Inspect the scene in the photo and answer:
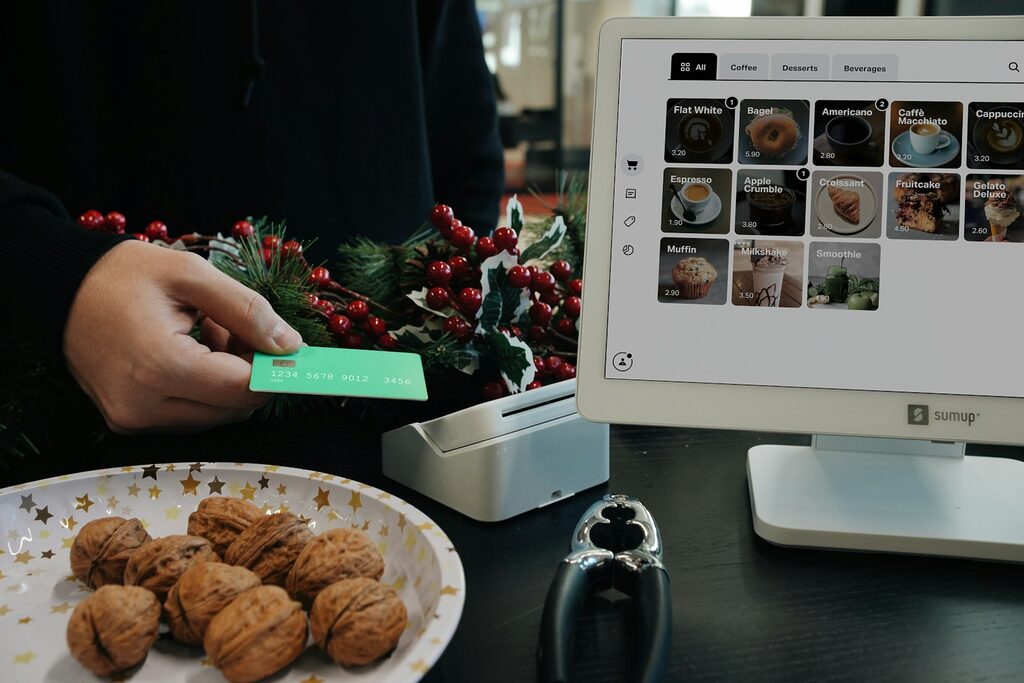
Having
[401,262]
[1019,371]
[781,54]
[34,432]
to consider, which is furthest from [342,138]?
[1019,371]

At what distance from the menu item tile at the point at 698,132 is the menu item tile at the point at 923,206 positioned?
0.13m

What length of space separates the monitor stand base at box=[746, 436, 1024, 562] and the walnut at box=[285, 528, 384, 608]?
0.30 metres

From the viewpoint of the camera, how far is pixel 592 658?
0.48 meters

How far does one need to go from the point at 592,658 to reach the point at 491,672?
60 millimetres

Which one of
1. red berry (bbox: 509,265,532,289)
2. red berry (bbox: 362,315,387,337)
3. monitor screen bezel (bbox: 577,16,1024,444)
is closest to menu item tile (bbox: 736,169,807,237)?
monitor screen bezel (bbox: 577,16,1024,444)

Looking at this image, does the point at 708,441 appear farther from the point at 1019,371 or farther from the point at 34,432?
the point at 34,432

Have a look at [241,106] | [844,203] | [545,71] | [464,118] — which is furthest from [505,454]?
[545,71]

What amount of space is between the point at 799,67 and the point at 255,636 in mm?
567

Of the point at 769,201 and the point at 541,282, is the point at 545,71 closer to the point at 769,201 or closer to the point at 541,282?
the point at 541,282

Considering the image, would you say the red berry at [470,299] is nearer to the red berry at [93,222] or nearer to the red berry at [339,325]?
the red berry at [339,325]

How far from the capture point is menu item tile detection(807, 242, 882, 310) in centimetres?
63

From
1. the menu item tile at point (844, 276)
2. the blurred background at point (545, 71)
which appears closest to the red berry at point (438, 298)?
the menu item tile at point (844, 276)

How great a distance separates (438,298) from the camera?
77 centimetres

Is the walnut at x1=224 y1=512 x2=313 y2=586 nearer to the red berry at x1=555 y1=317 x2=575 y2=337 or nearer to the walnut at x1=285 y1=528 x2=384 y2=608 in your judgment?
the walnut at x1=285 y1=528 x2=384 y2=608
